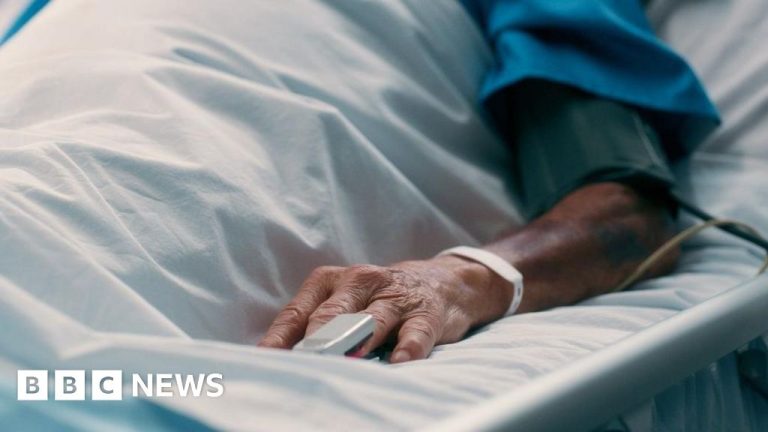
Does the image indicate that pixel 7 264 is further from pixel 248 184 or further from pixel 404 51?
pixel 404 51

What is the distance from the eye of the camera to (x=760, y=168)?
1249 millimetres

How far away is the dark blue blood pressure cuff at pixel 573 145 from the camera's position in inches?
46.4

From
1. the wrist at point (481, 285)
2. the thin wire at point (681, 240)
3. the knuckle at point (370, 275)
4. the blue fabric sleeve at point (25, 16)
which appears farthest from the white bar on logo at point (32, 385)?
the blue fabric sleeve at point (25, 16)

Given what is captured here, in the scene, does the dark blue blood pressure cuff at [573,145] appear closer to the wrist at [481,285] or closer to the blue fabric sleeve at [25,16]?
the wrist at [481,285]

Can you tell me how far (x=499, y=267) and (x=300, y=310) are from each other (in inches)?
9.6

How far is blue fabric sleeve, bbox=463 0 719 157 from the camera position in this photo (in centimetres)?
125

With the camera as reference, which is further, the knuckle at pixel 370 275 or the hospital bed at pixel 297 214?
the knuckle at pixel 370 275

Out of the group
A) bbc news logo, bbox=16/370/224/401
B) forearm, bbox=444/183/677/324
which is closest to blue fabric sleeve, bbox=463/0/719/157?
forearm, bbox=444/183/677/324

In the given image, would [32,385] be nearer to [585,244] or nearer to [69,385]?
[69,385]

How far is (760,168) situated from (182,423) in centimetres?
92

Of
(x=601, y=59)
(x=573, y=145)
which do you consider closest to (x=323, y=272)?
(x=573, y=145)

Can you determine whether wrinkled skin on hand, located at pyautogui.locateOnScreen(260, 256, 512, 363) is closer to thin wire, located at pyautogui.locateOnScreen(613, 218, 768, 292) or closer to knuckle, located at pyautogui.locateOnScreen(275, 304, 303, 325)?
knuckle, located at pyautogui.locateOnScreen(275, 304, 303, 325)

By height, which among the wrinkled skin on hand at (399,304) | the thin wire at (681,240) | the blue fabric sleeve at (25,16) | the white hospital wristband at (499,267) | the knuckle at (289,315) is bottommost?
the thin wire at (681,240)

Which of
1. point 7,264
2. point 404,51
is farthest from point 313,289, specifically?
point 404,51
